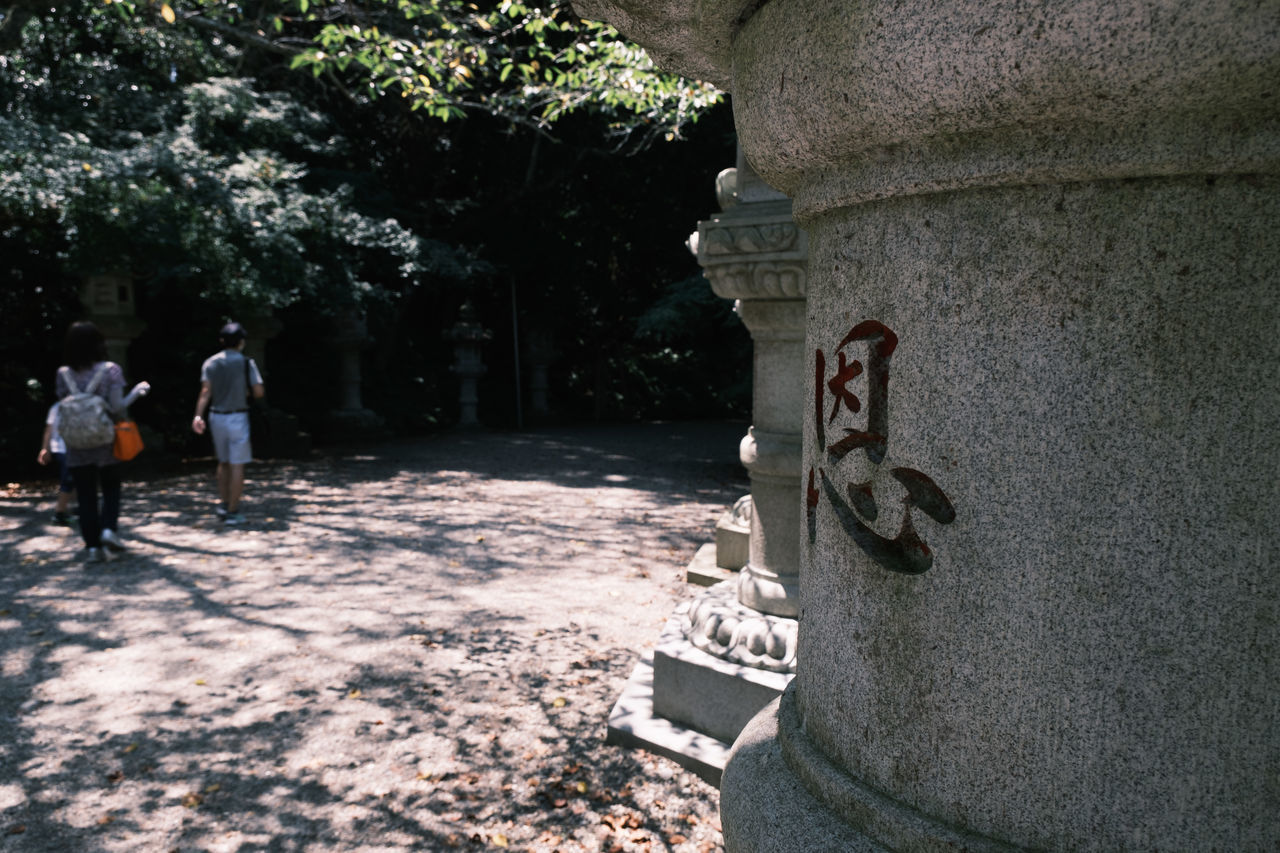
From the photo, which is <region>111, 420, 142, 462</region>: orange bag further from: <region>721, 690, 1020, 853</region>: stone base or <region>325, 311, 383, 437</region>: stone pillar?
<region>325, 311, 383, 437</region>: stone pillar

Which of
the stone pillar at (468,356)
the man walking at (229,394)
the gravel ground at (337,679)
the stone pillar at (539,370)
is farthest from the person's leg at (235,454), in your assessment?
the stone pillar at (539,370)

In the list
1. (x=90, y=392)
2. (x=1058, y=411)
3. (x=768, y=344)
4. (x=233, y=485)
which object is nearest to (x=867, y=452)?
(x=1058, y=411)

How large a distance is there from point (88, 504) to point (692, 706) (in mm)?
4833

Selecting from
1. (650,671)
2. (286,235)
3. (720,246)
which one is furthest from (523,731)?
(286,235)

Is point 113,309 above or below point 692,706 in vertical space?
above

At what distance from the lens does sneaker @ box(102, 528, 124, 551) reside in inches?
242

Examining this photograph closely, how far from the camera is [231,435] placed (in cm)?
695

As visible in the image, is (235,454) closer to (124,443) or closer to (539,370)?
(124,443)

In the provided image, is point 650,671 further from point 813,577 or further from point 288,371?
point 288,371

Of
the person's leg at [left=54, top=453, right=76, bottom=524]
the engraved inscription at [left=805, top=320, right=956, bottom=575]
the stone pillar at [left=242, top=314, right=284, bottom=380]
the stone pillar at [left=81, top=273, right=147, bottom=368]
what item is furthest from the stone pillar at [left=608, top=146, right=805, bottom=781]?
the stone pillar at [left=242, top=314, right=284, bottom=380]

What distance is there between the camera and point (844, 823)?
→ 4.74 ft

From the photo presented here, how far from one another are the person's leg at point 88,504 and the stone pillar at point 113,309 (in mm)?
4071

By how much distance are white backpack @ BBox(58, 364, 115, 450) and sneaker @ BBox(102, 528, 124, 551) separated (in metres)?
0.82

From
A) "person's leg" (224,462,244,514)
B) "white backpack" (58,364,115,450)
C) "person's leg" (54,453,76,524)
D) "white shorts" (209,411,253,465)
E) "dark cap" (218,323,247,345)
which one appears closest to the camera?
"white backpack" (58,364,115,450)
